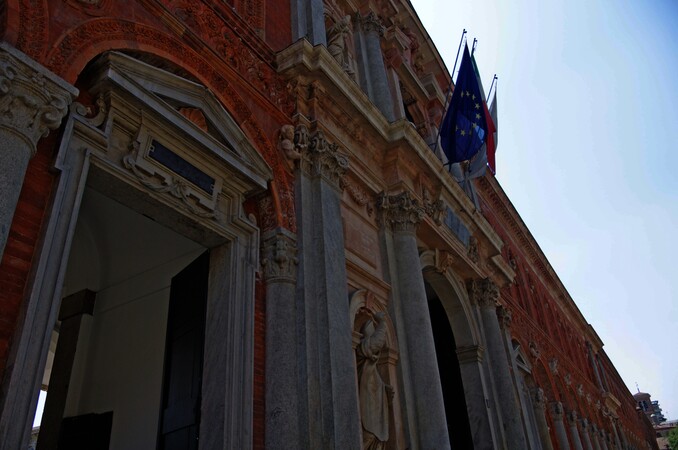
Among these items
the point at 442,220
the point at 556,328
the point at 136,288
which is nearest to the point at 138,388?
the point at 136,288

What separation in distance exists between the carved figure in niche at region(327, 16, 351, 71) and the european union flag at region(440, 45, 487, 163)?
2.14 m

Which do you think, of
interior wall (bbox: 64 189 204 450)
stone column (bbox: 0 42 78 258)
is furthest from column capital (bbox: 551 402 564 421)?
stone column (bbox: 0 42 78 258)

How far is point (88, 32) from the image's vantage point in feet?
14.8

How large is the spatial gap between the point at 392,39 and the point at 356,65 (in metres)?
1.60

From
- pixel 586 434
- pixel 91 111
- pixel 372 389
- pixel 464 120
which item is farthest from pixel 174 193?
pixel 586 434

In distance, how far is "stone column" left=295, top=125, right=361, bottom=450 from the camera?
5.38 meters

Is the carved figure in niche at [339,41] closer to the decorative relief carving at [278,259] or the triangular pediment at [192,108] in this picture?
the triangular pediment at [192,108]

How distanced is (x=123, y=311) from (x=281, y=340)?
264 centimetres

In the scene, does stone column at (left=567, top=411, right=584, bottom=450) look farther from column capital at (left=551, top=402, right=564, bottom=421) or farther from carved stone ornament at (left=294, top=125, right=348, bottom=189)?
carved stone ornament at (left=294, top=125, right=348, bottom=189)

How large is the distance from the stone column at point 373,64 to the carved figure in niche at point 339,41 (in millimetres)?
599

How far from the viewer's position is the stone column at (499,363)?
9977mm

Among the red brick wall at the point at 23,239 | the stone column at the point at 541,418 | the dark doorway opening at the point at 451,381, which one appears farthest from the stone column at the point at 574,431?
the red brick wall at the point at 23,239

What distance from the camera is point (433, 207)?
31.8 ft

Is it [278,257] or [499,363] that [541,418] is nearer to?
[499,363]
